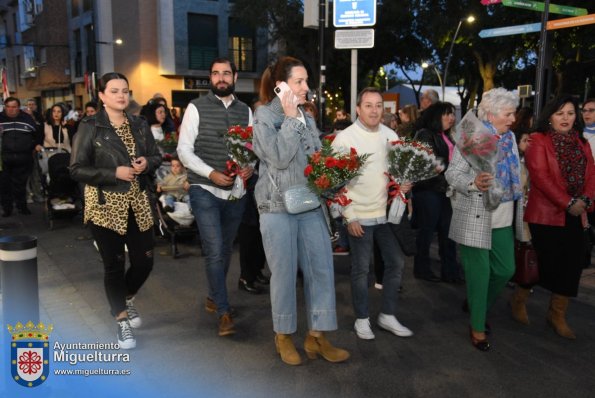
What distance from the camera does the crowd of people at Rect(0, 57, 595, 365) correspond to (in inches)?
152

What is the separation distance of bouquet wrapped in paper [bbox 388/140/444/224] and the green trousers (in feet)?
2.22

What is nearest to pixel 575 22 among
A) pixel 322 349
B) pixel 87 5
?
pixel 322 349

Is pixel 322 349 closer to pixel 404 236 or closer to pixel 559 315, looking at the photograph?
pixel 404 236

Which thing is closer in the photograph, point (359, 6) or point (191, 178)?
point (191, 178)

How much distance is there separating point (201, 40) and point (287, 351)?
29221 millimetres

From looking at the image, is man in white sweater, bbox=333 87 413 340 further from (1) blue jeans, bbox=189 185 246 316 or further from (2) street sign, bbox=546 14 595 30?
(2) street sign, bbox=546 14 595 30

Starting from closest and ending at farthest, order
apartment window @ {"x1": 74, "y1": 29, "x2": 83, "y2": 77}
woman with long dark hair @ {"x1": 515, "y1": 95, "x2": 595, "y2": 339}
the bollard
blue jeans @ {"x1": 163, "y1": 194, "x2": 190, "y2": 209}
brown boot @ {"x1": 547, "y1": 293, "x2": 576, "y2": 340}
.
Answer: the bollard, woman with long dark hair @ {"x1": 515, "y1": 95, "x2": 595, "y2": 339}, brown boot @ {"x1": 547, "y1": 293, "x2": 576, "y2": 340}, blue jeans @ {"x1": 163, "y1": 194, "x2": 190, "y2": 209}, apartment window @ {"x1": 74, "y1": 29, "x2": 83, "y2": 77}

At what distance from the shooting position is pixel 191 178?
4.56 meters

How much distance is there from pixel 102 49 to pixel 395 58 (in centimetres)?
1719

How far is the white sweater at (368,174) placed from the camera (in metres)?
4.30

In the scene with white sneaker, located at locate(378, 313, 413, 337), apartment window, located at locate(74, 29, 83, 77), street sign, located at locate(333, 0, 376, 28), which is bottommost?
white sneaker, located at locate(378, 313, 413, 337)

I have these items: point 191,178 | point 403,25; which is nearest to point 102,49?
point 403,25

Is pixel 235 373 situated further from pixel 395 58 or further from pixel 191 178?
pixel 395 58

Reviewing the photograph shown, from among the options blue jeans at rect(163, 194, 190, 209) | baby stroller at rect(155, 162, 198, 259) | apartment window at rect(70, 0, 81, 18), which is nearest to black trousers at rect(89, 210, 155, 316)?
baby stroller at rect(155, 162, 198, 259)
